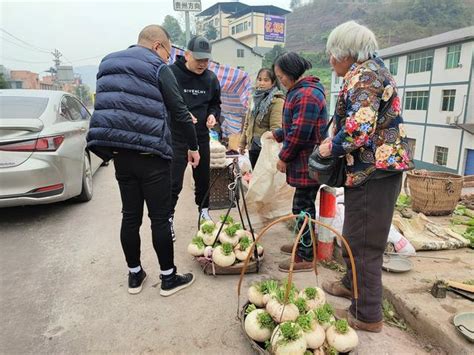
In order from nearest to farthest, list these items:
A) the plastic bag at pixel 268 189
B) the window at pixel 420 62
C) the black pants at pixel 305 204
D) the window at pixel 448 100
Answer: the black pants at pixel 305 204 < the plastic bag at pixel 268 189 < the window at pixel 448 100 < the window at pixel 420 62

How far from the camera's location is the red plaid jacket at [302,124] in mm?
2529

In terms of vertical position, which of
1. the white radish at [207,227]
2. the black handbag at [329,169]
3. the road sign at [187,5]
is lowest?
the white radish at [207,227]

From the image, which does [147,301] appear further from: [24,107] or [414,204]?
[414,204]

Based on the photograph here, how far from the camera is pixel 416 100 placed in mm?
26391

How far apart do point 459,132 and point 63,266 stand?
25.9 meters

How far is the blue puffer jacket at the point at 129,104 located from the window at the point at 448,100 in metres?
26.3

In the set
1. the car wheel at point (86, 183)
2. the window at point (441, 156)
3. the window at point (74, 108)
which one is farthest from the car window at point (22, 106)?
the window at point (441, 156)

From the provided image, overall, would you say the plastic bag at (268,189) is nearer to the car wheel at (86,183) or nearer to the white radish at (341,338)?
the white radish at (341,338)

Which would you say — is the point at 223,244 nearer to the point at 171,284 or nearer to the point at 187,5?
the point at 171,284

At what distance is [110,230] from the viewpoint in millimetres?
3748

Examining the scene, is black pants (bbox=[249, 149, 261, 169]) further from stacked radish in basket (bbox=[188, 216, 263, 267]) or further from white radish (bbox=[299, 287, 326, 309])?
white radish (bbox=[299, 287, 326, 309])

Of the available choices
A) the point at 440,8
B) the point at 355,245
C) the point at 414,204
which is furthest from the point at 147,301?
the point at 440,8

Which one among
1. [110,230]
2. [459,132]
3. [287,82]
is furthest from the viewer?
[459,132]

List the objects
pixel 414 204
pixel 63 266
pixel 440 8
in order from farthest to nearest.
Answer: pixel 440 8 → pixel 414 204 → pixel 63 266
